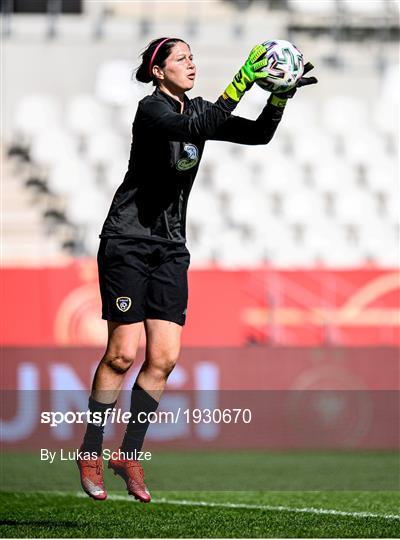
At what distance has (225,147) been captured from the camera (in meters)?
14.6

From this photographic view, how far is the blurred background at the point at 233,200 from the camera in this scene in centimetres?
1167

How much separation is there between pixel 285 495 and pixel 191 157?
2.79 metres

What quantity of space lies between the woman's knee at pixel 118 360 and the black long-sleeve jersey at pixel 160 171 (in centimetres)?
53

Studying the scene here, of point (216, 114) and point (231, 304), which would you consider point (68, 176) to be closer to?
point (231, 304)

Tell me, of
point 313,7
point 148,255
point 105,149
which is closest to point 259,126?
point 148,255

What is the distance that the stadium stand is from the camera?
13859 mm

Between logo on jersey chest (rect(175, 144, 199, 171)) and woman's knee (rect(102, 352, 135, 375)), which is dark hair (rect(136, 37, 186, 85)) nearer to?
logo on jersey chest (rect(175, 144, 199, 171))

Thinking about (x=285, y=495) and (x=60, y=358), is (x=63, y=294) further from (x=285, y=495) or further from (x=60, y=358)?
(x=285, y=495)

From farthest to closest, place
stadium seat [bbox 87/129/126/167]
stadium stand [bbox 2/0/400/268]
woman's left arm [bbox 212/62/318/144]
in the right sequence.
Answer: stadium seat [bbox 87/129/126/167], stadium stand [bbox 2/0/400/268], woman's left arm [bbox 212/62/318/144]

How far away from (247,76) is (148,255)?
0.94 m

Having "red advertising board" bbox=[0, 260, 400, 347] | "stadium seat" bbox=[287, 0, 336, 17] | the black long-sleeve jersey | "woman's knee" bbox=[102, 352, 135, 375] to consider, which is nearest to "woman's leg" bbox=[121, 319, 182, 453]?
"woman's knee" bbox=[102, 352, 135, 375]

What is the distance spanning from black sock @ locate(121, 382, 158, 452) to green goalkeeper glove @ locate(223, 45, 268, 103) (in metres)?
1.43

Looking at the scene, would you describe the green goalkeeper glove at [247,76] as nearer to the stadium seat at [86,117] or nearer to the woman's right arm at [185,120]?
the woman's right arm at [185,120]

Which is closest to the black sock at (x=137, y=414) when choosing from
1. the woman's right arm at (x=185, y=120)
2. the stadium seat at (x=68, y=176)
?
the woman's right arm at (x=185, y=120)
